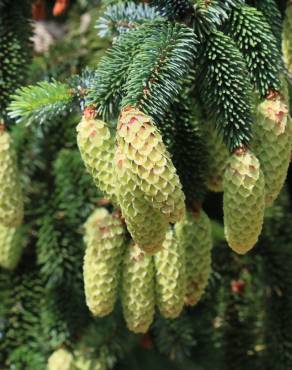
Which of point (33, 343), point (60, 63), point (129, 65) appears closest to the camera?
point (129, 65)

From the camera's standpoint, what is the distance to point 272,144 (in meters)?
1.09

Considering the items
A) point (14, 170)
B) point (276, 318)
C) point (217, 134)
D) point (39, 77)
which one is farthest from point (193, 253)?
point (39, 77)

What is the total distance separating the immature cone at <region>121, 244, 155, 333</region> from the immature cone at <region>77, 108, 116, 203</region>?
16cm

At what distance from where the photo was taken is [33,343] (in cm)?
171

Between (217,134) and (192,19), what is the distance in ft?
0.56

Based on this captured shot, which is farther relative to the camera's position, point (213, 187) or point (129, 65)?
point (213, 187)

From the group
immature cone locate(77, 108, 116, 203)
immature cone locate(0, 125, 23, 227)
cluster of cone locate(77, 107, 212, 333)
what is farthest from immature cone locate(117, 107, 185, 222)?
immature cone locate(0, 125, 23, 227)

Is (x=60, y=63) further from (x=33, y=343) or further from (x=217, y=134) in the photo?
(x=217, y=134)

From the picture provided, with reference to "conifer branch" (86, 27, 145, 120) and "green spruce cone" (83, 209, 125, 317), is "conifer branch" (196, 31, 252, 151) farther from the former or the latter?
"green spruce cone" (83, 209, 125, 317)

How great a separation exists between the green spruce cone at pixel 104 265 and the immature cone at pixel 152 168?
275 mm

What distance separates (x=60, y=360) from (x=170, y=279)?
0.50m

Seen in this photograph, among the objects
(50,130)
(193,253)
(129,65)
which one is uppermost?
(129,65)

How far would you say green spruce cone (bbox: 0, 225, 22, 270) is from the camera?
161cm

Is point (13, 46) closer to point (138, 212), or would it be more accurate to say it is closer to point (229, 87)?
point (229, 87)
